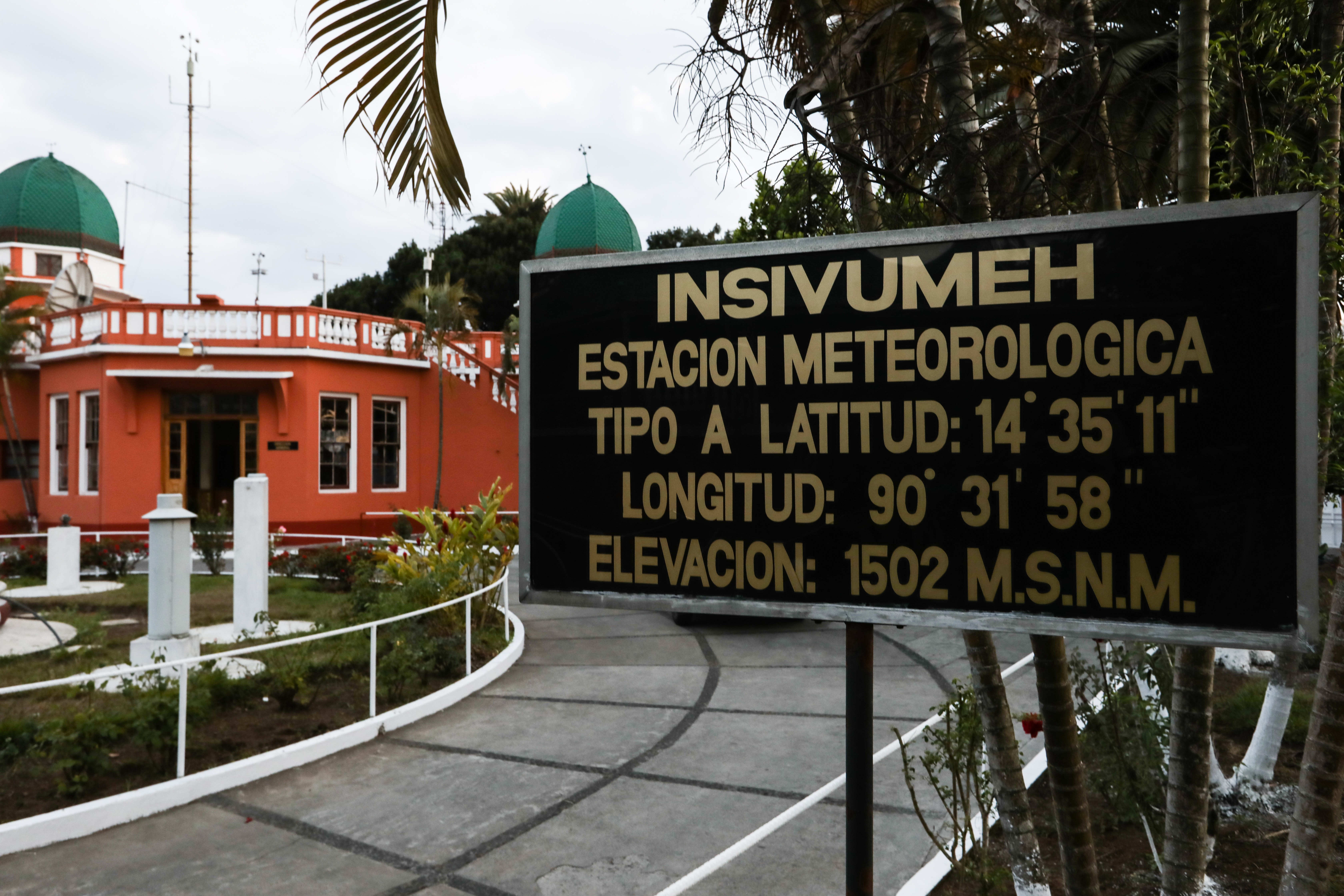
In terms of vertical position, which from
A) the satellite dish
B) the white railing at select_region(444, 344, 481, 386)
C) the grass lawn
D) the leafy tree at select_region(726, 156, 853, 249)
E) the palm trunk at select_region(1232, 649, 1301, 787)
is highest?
the satellite dish

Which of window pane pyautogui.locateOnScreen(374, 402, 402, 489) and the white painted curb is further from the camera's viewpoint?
window pane pyautogui.locateOnScreen(374, 402, 402, 489)

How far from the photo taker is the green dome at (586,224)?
104 feet

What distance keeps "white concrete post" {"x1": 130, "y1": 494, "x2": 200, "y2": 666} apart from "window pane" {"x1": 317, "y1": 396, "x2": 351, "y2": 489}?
13.9m

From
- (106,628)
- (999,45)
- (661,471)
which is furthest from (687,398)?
(106,628)

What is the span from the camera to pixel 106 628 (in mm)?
12078

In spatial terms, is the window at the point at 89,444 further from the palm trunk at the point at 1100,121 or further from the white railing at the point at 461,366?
the palm trunk at the point at 1100,121

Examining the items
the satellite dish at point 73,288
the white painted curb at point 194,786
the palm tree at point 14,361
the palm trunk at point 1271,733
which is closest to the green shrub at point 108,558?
the palm tree at point 14,361

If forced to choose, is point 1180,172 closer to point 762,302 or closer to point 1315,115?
point 762,302

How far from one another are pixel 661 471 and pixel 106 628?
40.6ft

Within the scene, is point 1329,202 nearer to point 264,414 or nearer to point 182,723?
point 182,723

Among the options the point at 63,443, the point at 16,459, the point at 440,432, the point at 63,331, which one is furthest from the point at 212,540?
the point at 16,459

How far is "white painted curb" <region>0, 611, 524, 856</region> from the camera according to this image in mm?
5344

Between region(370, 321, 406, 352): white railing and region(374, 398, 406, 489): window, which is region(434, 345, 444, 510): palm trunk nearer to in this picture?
region(374, 398, 406, 489): window

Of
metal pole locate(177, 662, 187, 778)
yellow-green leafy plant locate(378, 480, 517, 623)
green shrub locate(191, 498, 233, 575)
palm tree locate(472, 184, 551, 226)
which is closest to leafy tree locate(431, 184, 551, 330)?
palm tree locate(472, 184, 551, 226)
